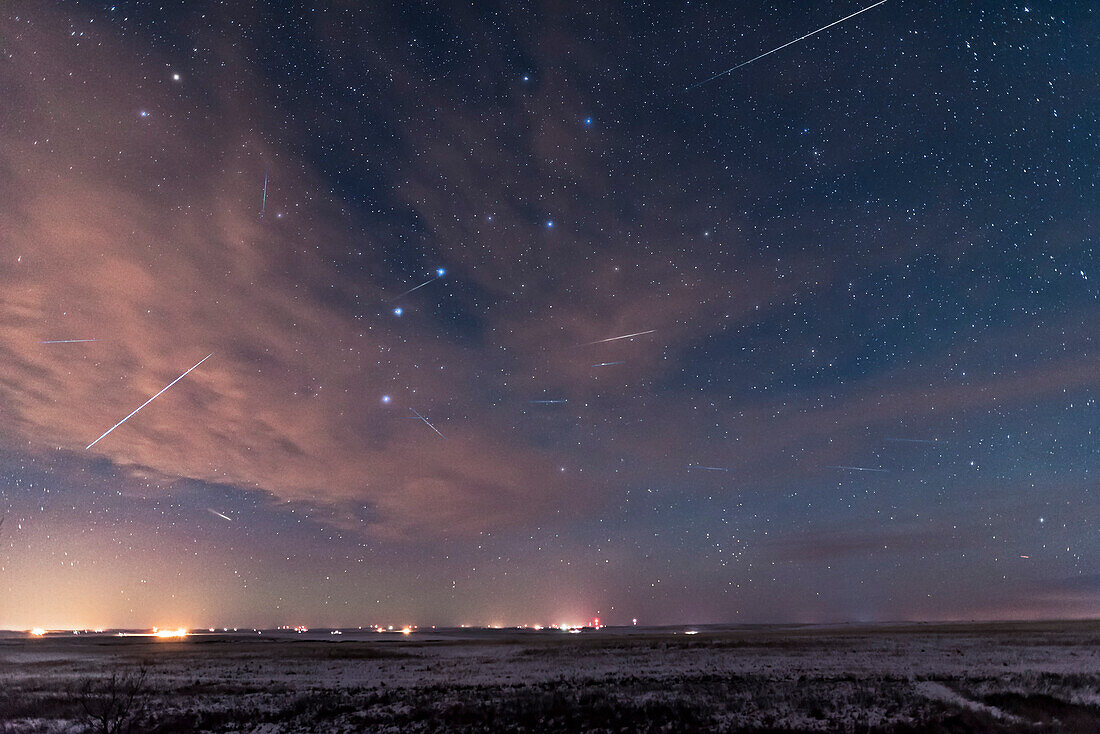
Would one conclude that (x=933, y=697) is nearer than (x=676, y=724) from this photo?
No

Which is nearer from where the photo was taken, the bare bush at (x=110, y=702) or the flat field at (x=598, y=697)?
the flat field at (x=598, y=697)

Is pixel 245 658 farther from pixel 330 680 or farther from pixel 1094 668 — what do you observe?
pixel 1094 668

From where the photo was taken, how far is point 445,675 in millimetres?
35344

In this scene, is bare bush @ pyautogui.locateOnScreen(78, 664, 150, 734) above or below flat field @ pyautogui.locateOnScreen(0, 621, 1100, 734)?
above

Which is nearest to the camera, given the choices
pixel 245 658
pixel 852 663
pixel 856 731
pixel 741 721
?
pixel 856 731

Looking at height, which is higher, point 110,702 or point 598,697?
point 110,702

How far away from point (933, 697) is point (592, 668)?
19.3 m

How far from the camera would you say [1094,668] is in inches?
1211

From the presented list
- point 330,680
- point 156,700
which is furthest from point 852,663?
point 156,700

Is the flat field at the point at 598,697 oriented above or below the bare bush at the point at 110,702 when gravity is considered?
below

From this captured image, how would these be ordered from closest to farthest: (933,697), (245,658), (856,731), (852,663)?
1. (856,731)
2. (933,697)
3. (852,663)
4. (245,658)

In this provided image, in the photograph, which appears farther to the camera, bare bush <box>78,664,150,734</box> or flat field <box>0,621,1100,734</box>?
bare bush <box>78,664,150,734</box>

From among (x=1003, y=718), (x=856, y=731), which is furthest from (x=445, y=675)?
(x=1003, y=718)

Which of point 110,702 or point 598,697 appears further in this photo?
point 598,697
